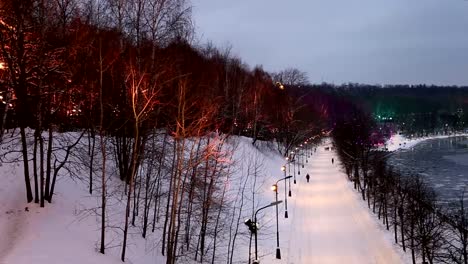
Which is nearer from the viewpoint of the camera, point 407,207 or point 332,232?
point 332,232

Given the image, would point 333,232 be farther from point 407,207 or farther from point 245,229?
point 245,229

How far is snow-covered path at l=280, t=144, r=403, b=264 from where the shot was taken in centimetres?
3478

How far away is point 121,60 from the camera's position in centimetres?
2828

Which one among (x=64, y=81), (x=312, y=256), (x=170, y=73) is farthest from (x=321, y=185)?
(x=64, y=81)

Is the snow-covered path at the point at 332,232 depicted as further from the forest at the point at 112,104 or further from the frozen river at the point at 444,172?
the frozen river at the point at 444,172

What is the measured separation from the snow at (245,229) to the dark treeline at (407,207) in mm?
1581

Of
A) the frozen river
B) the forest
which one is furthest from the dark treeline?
the frozen river

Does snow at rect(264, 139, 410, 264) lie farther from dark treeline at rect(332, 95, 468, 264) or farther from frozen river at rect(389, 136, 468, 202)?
frozen river at rect(389, 136, 468, 202)

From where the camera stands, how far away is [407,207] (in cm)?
4212

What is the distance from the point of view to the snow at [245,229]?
19.3m

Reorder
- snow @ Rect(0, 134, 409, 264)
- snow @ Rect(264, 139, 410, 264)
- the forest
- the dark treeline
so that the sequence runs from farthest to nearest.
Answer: snow @ Rect(264, 139, 410, 264)
the dark treeline
the forest
snow @ Rect(0, 134, 409, 264)

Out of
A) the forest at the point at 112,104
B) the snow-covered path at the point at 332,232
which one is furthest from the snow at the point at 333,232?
the forest at the point at 112,104

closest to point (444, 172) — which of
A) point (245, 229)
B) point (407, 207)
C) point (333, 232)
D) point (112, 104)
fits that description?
point (407, 207)

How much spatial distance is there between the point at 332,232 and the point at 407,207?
6.88 metres
